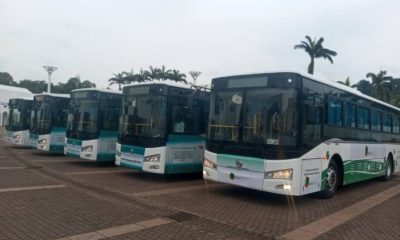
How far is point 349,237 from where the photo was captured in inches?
273

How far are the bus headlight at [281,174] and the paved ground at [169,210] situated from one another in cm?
80

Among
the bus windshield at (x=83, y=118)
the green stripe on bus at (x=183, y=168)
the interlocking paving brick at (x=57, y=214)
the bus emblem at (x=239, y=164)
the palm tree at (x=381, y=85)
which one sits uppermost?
the palm tree at (x=381, y=85)

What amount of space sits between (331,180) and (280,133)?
9.48ft

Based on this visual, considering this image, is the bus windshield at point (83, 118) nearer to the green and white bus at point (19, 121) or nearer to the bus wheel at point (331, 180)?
the green and white bus at point (19, 121)

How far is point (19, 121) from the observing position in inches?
822

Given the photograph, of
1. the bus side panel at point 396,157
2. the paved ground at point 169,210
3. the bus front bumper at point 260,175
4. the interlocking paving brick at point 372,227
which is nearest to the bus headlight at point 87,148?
the paved ground at point 169,210

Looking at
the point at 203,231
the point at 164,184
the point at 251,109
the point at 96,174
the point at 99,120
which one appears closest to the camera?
the point at 203,231

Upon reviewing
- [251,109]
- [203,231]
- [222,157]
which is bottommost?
[203,231]

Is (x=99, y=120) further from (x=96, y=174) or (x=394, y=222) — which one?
(x=394, y=222)

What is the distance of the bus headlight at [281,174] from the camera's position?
8.66 metres

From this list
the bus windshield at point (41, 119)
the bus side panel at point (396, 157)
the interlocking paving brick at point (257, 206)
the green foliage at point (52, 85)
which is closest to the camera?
the interlocking paving brick at point (257, 206)

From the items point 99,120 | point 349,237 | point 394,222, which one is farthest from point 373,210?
point 99,120

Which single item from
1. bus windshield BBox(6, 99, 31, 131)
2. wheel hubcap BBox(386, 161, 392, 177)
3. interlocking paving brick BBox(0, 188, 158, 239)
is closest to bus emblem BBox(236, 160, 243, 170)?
interlocking paving brick BBox(0, 188, 158, 239)

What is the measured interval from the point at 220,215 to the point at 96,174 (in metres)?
6.51
